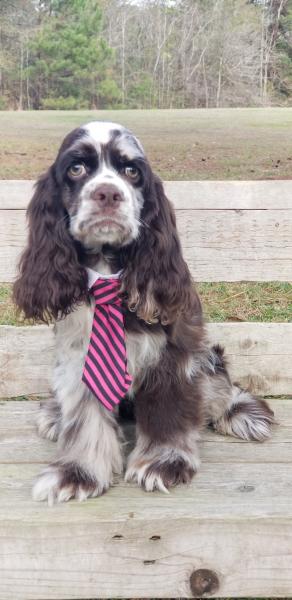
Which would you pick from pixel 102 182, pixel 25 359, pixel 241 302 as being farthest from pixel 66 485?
pixel 241 302

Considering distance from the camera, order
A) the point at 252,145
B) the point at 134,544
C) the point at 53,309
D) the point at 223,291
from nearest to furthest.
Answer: the point at 134,544
the point at 53,309
the point at 223,291
the point at 252,145

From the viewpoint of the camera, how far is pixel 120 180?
2.03 meters

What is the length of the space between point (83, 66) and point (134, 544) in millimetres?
9534

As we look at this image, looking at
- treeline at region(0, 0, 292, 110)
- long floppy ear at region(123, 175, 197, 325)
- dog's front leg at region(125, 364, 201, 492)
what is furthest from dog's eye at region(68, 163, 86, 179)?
treeline at region(0, 0, 292, 110)

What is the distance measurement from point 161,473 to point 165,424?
186 millimetres

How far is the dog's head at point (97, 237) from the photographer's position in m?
2.07

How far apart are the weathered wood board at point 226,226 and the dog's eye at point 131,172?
93 centimetres

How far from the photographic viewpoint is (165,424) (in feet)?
7.44

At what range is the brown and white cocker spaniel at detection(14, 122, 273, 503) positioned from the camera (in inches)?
82.5

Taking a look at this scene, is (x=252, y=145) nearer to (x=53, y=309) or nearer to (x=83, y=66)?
(x=83, y=66)

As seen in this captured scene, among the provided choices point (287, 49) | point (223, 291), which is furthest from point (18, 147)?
point (223, 291)

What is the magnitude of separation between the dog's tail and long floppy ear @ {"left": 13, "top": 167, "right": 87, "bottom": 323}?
772 mm

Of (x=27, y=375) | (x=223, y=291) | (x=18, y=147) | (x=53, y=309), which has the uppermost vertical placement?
(x=53, y=309)

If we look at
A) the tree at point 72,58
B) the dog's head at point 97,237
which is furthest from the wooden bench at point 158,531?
the tree at point 72,58
